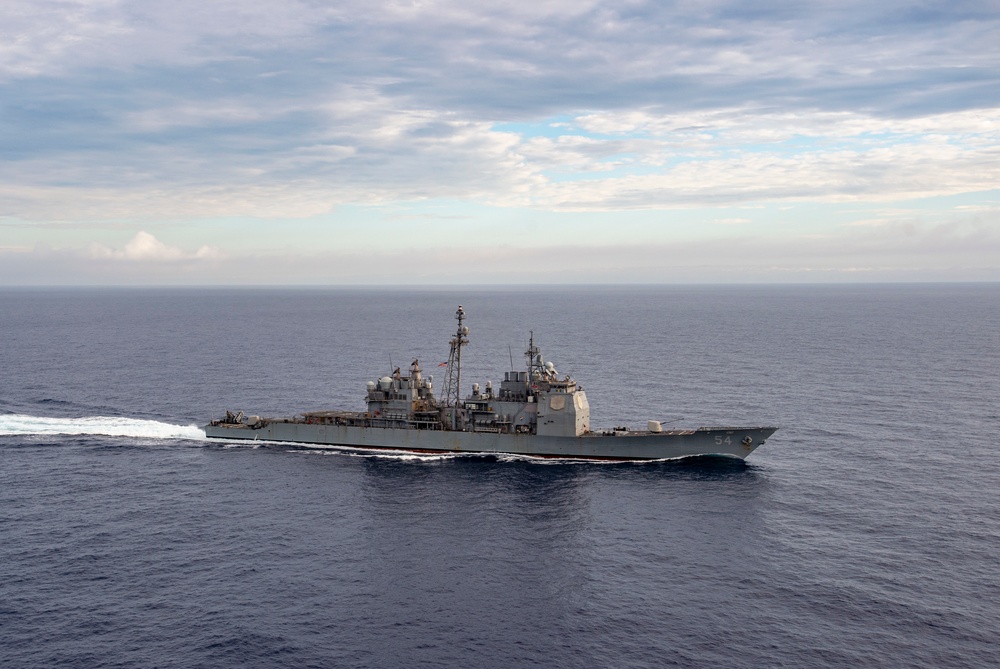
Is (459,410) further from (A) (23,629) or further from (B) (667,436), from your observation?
(A) (23,629)

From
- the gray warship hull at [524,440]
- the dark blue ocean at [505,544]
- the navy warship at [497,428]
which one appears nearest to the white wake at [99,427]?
the dark blue ocean at [505,544]

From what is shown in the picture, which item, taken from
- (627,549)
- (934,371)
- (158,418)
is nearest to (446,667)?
(627,549)

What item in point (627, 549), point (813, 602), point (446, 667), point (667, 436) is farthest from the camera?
point (667, 436)

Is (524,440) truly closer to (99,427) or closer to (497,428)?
(497,428)

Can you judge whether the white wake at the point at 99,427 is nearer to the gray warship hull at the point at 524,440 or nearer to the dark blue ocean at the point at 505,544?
the dark blue ocean at the point at 505,544

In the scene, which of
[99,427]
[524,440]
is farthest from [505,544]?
[99,427]

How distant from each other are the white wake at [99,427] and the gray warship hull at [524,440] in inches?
175

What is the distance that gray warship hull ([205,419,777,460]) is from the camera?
73.8m

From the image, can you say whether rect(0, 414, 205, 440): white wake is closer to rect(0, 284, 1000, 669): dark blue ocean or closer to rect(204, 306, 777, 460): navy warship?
rect(0, 284, 1000, 669): dark blue ocean

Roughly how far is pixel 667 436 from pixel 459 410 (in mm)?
23238

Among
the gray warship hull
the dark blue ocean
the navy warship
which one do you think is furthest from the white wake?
the gray warship hull

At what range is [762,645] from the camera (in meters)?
39.3

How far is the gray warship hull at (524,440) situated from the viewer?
73750mm

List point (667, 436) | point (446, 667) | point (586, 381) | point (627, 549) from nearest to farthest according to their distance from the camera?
1. point (446, 667)
2. point (627, 549)
3. point (667, 436)
4. point (586, 381)
